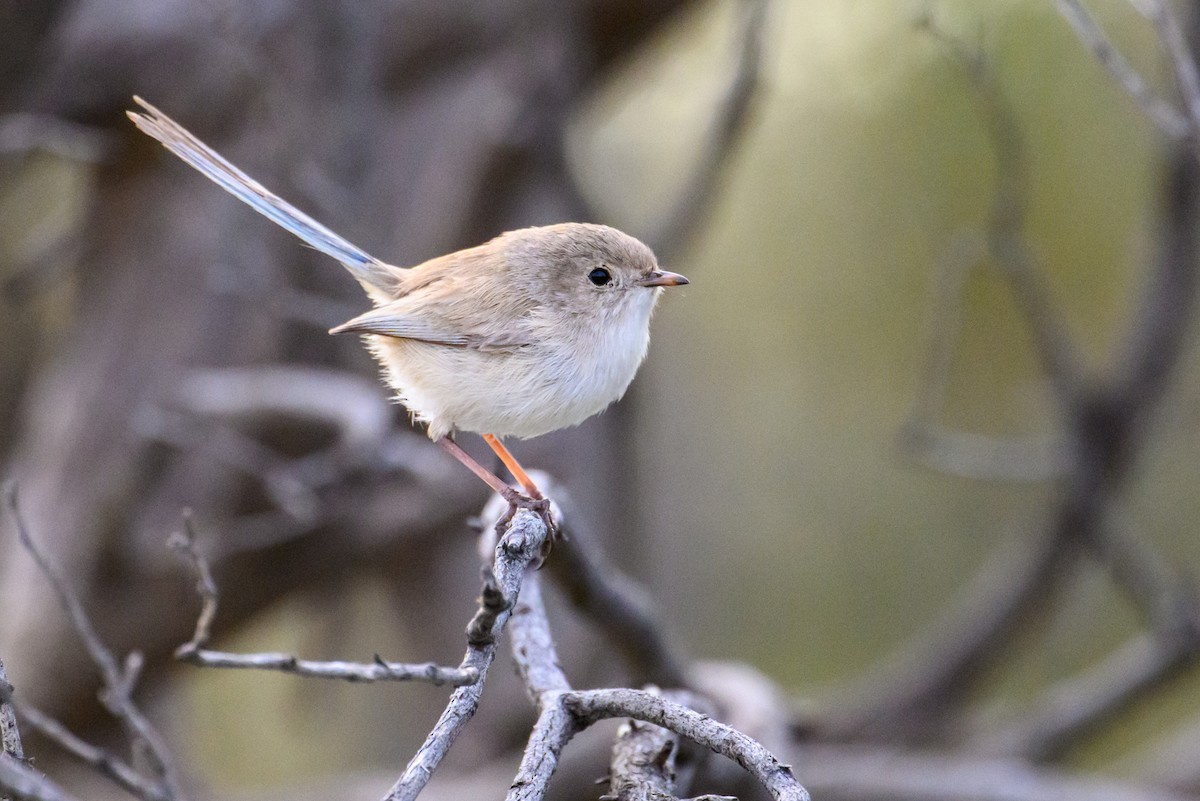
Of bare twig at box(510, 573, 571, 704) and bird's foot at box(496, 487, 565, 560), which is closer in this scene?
bare twig at box(510, 573, 571, 704)

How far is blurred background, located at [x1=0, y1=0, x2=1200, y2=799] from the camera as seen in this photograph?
201 inches

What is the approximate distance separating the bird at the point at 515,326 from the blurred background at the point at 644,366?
1231mm

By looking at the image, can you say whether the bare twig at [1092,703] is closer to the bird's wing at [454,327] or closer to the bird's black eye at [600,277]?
the bird's black eye at [600,277]

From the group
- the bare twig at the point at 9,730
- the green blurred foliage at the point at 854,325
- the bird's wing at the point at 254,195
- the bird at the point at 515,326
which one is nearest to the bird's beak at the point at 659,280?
the bird at the point at 515,326

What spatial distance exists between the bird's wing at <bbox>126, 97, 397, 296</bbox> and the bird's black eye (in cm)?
56

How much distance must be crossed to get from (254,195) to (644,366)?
4.25 m

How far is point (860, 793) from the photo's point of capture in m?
4.92

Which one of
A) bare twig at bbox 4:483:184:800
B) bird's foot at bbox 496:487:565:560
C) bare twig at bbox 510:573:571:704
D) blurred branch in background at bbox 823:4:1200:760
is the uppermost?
blurred branch in background at bbox 823:4:1200:760

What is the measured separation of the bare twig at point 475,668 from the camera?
1.46 m

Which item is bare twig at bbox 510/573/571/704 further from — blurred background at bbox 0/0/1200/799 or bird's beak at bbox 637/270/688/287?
blurred background at bbox 0/0/1200/799

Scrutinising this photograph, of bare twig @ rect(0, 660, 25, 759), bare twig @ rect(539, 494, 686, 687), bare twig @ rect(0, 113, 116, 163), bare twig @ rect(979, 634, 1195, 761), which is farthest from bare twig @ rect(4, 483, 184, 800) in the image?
bare twig @ rect(979, 634, 1195, 761)

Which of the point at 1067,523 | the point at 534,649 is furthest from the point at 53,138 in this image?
the point at 1067,523

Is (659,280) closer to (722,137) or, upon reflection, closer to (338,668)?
(338,668)

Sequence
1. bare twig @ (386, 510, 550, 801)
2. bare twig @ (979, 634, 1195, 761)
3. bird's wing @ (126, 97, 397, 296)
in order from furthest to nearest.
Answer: bare twig @ (979, 634, 1195, 761) < bird's wing @ (126, 97, 397, 296) < bare twig @ (386, 510, 550, 801)
